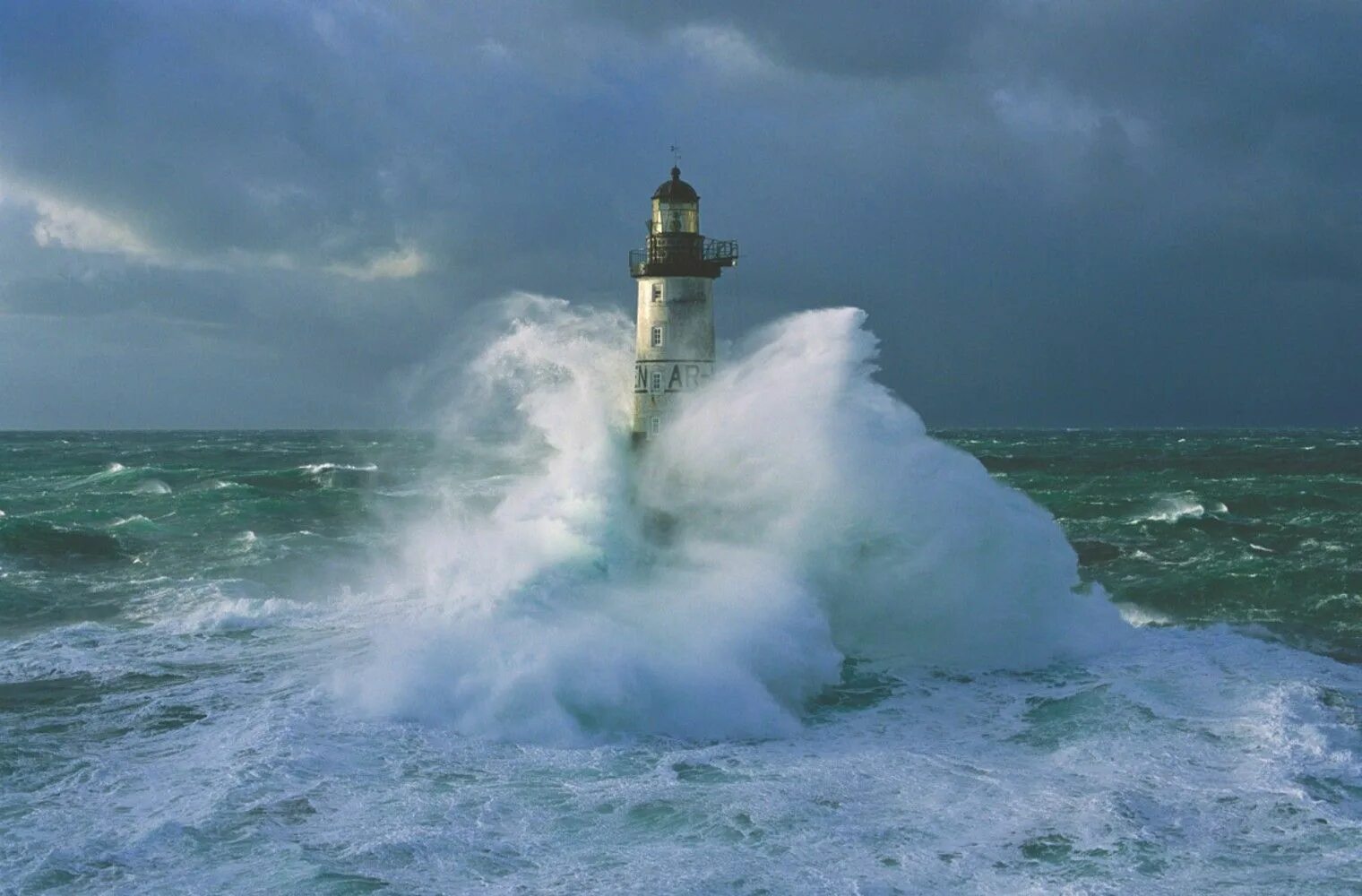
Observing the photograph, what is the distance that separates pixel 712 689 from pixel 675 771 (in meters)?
1.76

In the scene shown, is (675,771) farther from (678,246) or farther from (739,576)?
(678,246)

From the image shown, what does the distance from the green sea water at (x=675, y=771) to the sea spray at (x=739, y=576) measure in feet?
1.04

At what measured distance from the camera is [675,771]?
32.0 ft

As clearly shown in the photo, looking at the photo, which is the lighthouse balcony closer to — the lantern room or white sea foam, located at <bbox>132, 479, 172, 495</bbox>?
Result: the lantern room

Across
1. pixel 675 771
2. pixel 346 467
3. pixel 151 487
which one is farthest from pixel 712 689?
pixel 346 467

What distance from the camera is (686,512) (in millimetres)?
17219

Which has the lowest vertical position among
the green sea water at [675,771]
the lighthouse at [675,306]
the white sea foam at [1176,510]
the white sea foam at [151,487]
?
the green sea water at [675,771]

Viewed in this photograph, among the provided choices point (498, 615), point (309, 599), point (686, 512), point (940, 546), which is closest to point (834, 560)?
point (940, 546)

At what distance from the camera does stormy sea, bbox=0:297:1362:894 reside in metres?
7.96

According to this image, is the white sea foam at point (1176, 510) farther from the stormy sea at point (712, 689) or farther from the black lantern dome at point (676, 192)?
the black lantern dome at point (676, 192)

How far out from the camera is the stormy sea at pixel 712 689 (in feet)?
26.1

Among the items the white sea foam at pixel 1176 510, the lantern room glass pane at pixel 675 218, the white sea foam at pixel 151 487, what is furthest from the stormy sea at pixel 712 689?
the white sea foam at pixel 151 487

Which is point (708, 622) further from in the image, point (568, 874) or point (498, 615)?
point (568, 874)

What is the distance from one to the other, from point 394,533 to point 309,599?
28.5 ft
